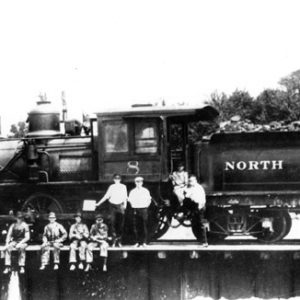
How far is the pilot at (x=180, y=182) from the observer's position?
11.2 meters

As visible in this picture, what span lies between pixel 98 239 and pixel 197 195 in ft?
7.89

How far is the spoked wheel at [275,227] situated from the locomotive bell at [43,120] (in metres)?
5.39

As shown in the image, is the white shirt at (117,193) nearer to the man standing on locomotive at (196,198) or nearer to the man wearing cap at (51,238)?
the man wearing cap at (51,238)

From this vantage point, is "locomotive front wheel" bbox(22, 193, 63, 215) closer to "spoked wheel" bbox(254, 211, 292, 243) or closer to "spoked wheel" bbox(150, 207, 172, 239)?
"spoked wheel" bbox(150, 207, 172, 239)

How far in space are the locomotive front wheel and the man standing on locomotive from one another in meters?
3.05

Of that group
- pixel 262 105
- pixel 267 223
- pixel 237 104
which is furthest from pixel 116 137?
pixel 237 104

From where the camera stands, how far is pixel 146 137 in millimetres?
11281

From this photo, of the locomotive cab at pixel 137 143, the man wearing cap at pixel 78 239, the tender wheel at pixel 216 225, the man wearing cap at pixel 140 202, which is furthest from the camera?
the tender wheel at pixel 216 225

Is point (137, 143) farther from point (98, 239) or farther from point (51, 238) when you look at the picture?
point (51, 238)

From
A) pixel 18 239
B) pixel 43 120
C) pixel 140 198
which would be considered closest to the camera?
pixel 140 198

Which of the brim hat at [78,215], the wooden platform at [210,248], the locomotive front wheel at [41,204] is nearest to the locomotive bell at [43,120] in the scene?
the locomotive front wheel at [41,204]

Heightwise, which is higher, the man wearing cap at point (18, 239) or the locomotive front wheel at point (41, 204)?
the locomotive front wheel at point (41, 204)

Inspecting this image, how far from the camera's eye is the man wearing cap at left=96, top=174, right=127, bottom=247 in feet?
36.3

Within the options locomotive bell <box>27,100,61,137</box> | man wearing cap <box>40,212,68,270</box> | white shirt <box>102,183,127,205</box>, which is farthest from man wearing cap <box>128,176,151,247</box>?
locomotive bell <box>27,100,61,137</box>
